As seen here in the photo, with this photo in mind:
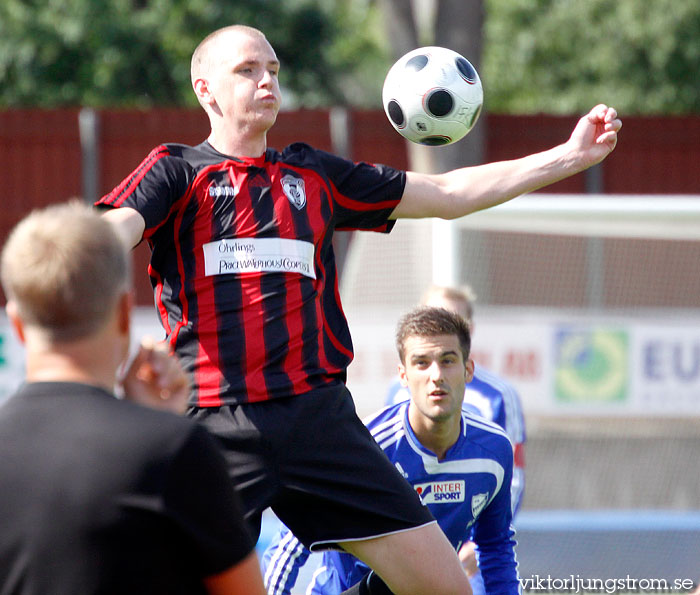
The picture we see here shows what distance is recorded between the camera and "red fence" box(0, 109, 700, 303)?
13.0m

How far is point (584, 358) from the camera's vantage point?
893cm

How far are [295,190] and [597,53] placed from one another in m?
17.1

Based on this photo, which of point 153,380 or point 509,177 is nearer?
point 153,380

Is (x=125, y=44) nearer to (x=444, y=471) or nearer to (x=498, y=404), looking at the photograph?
(x=498, y=404)

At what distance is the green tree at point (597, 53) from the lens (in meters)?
18.5

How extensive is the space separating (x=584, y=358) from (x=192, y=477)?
7.33 m

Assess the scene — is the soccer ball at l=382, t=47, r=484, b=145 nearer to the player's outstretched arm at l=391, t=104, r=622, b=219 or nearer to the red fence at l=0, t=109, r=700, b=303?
the player's outstretched arm at l=391, t=104, r=622, b=219

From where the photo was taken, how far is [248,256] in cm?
355

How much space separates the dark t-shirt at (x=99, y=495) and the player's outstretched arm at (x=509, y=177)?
203cm

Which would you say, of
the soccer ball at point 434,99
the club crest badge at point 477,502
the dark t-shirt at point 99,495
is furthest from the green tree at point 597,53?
the dark t-shirt at point 99,495

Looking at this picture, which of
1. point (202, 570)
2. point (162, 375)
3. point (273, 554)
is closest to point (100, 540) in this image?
point (202, 570)

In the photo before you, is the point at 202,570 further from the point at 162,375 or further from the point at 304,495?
the point at 304,495

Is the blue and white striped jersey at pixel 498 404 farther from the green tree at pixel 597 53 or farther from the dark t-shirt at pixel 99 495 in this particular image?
the green tree at pixel 597 53

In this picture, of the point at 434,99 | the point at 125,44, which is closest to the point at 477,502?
the point at 434,99
